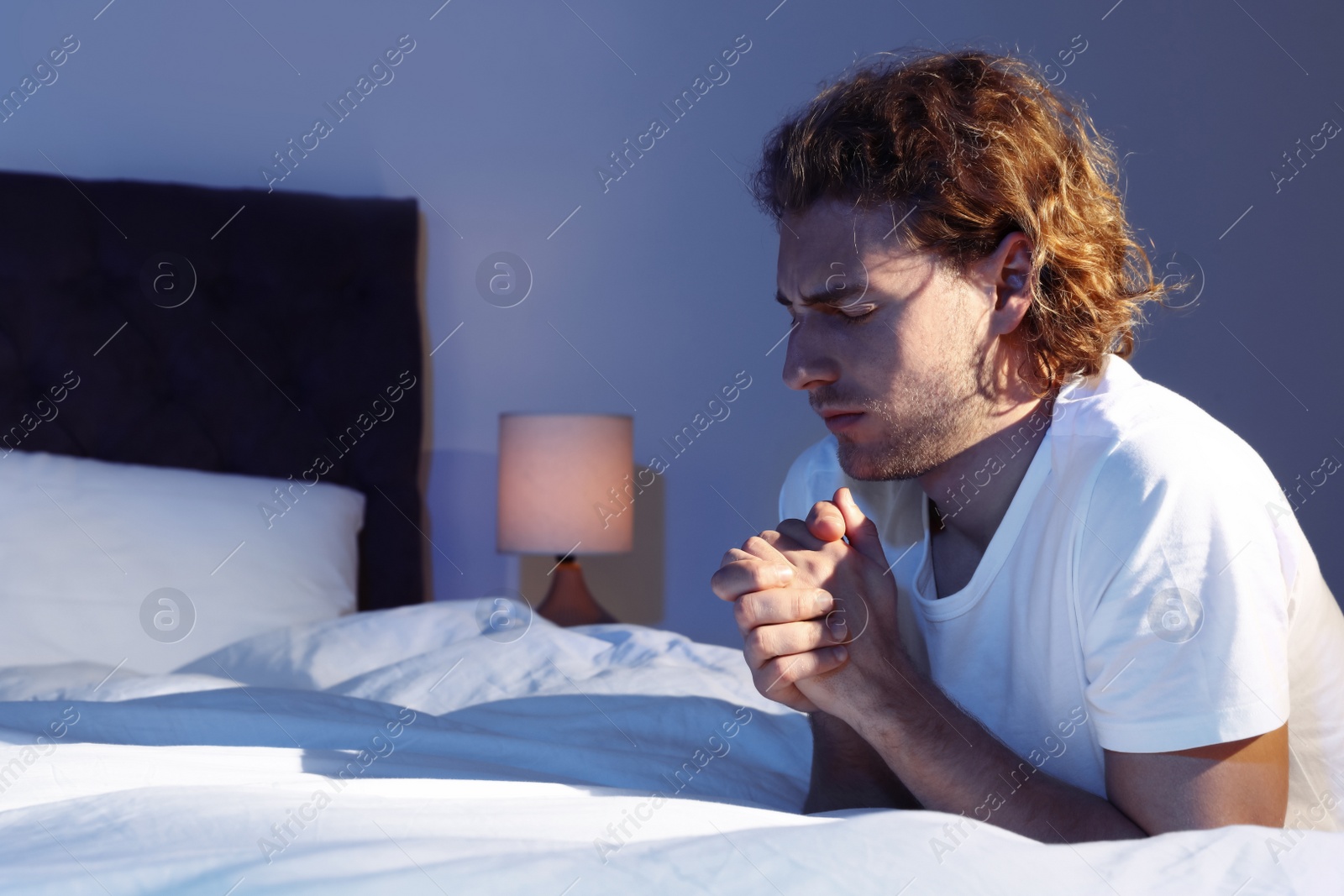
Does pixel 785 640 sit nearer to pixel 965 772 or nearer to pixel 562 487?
pixel 965 772

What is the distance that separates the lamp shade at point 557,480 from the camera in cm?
215

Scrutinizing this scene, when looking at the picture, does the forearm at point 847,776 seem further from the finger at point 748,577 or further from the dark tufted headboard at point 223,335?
the dark tufted headboard at point 223,335

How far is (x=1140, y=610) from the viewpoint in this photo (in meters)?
0.85

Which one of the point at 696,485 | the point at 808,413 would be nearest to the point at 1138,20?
the point at 808,413

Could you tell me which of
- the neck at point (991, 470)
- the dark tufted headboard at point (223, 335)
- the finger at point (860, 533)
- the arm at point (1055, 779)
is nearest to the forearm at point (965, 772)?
the arm at point (1055, 779)

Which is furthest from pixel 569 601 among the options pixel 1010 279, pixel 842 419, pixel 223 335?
pixel 1010 279

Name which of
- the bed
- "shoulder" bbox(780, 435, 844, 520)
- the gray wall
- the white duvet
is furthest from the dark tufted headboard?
"shoulder" bbox(780, 435, 844, 520)

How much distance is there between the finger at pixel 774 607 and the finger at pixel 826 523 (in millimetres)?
90

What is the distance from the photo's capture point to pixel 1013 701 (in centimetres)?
99

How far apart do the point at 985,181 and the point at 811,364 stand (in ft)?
0.93

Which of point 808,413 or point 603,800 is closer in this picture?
point 603,800

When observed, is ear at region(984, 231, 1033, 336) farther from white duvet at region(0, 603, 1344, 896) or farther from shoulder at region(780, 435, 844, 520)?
white duvet at region(0, 603, 1344, 896)

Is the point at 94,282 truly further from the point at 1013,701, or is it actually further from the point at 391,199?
the point at 1013,701

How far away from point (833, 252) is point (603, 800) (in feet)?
2.07
